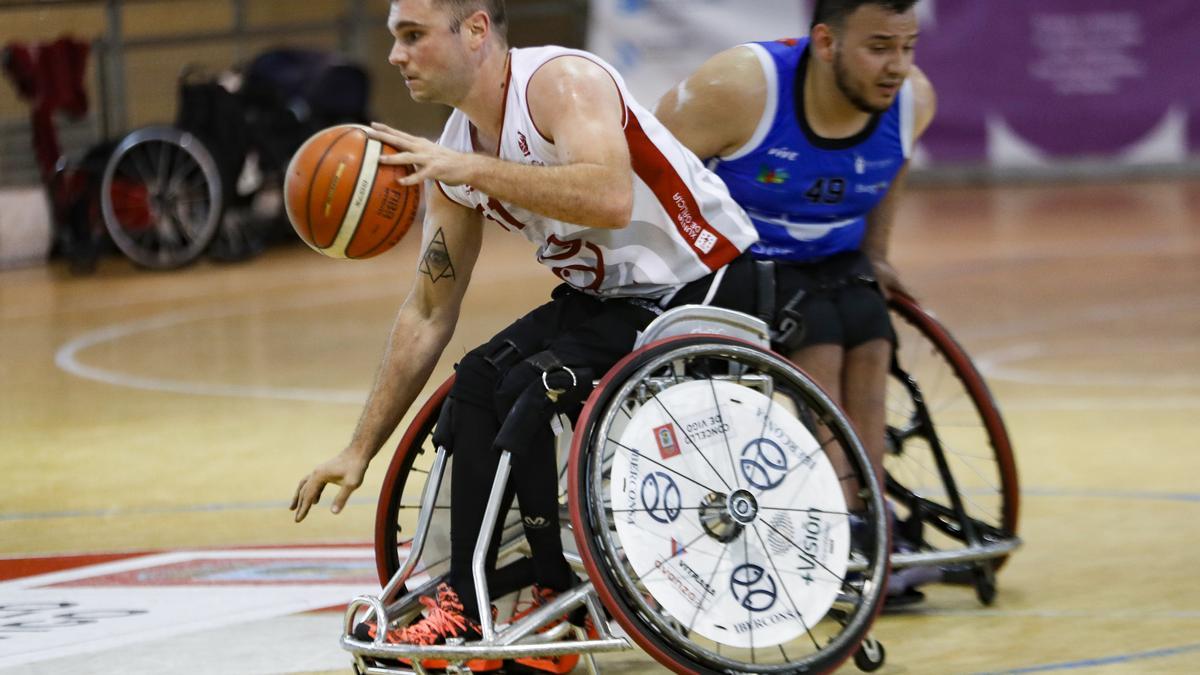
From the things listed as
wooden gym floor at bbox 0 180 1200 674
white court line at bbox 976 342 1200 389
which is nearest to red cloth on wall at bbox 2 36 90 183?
wooden gym floor at bbox 0 180 1200 674

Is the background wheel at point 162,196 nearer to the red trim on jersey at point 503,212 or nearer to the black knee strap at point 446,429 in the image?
the red trim on jersey at point 503,212

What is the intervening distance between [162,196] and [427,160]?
9.18 meters

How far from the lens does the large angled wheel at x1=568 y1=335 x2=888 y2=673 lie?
3330mm

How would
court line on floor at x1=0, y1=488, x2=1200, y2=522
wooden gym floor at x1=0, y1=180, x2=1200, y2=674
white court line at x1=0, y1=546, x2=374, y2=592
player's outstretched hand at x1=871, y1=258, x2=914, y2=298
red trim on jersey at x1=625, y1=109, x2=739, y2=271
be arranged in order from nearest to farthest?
1. red trim on jersey at x1=625, y1=109, x2=739, y2=271
2. wooden gym floor at x1=0, y1=180, x2=1200, y2=674
3. player's outstretched hand at x1=871, y1=258, x2=914, y2=298
4. white court line at x1=0, y1=546, x2=374, y2=592
5. court line on floor at x1=0, y1=488, x2=1200, y2=522

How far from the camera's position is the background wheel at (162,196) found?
12.1m

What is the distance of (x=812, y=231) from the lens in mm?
4297

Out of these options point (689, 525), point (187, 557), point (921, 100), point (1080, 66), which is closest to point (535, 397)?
point (689, 525)

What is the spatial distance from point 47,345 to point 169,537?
4.45 m

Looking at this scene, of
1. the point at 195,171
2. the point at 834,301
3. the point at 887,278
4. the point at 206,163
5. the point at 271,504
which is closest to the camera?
the point at 834,301

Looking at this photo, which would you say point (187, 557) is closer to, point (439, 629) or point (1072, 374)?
point (439, 629)

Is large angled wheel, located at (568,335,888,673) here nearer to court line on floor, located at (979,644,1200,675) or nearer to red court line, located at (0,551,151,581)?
court line on floor, located at (979,644,1200,675)

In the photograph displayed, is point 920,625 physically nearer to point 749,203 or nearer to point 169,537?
point 749,203

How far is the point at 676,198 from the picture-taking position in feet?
12.4

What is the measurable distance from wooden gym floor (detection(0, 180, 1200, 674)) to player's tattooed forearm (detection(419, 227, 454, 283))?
32.2 inches
